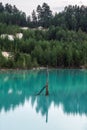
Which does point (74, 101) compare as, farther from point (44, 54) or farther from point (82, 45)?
point (82, 45)

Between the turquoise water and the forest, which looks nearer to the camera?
the turquoise water

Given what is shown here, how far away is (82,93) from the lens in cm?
3900

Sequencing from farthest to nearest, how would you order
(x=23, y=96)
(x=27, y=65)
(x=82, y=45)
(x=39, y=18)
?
(x=39, y=18) → (x=82, y=45) → (x=27, y=65) → (x=23, y=96)

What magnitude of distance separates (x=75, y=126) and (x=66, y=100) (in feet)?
39.2

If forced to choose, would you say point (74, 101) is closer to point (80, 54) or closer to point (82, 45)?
point (80, 54)

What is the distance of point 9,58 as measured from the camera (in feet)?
239

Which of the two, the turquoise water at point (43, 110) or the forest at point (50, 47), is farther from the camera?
the forest at point (50, 47)

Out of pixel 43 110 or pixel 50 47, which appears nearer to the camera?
pixel 43 110

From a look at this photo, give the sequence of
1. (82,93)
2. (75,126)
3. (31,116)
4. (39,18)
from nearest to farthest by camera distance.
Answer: (75,126), (31,116), (82,93), (39,18)

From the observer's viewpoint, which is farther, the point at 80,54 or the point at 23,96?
the point at 80,54

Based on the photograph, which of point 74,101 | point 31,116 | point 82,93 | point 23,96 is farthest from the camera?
point 82,93

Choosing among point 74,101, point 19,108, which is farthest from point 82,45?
point 19,108

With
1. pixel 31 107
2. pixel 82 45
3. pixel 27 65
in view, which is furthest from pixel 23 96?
pixel 82 45

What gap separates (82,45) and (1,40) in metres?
17.7
